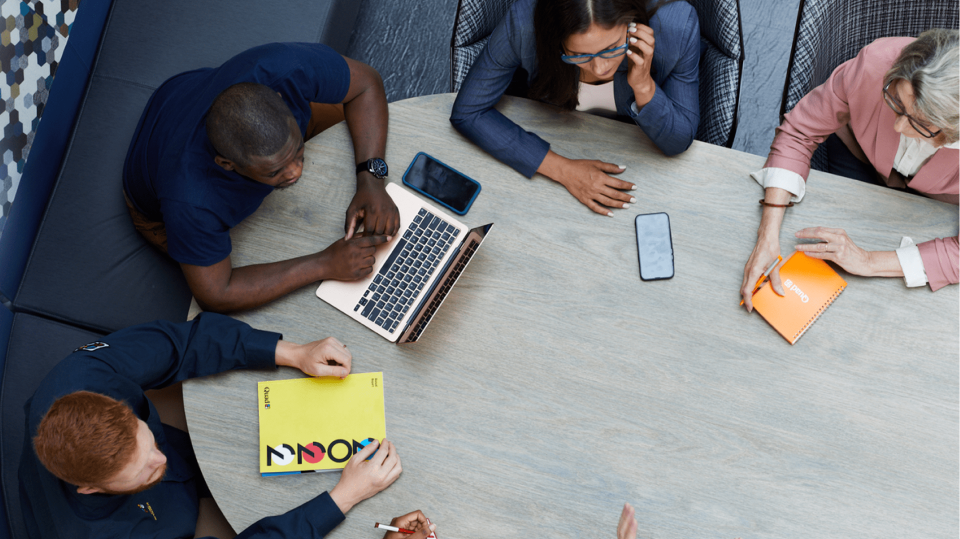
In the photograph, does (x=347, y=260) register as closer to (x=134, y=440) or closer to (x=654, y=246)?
(x=134, y=440)

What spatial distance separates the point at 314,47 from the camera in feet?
4.94

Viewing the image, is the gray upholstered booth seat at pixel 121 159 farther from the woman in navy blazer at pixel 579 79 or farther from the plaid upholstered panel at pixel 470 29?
the woman in navy blazer at pixel 579 79

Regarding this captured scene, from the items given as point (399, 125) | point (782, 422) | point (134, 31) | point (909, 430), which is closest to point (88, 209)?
point (134, 31)

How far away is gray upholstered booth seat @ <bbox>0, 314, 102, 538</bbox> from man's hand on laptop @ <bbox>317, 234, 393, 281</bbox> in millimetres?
875

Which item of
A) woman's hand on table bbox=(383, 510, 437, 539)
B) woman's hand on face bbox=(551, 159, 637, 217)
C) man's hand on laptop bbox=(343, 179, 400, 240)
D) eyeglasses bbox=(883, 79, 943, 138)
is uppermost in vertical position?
eyeglasses bbox=(883, 79, 943, 138)

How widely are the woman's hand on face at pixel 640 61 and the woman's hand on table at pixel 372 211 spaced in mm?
632

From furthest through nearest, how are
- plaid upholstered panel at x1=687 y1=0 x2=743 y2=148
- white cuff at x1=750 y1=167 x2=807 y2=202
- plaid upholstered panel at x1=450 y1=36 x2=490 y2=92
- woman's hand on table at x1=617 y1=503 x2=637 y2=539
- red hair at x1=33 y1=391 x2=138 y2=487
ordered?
plaid upholstered panel at x1=450 y1=36 x2=490 y2=92, plaid upholstered panel at x1=687 y1=0 x2=743 y2=148, white cuff at x1=750 y1=167 x2=807 y2=202, woman's hand on table at x1=617 y1=503 x2=637 y2=539, red hair at x1=33 y1=391 x2=138 y2=487

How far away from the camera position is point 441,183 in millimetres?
1469

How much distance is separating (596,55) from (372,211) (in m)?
0.62

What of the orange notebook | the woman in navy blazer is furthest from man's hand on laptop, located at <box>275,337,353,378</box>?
the orange notebook

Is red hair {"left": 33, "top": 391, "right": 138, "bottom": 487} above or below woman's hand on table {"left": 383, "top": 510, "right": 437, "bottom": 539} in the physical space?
above

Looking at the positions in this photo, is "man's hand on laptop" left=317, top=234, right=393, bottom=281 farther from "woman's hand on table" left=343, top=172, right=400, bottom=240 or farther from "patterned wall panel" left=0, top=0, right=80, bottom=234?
"patterned wall panel" left=0, top=0, right=80, bottom=234

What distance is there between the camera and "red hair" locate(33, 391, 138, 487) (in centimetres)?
114

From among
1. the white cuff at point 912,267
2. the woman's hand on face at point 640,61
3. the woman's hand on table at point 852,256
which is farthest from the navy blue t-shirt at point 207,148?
the white cuff at point 912,267
